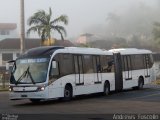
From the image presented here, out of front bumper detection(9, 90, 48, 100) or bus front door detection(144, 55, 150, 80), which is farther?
bus front door detection(144, 55, 150, 80)

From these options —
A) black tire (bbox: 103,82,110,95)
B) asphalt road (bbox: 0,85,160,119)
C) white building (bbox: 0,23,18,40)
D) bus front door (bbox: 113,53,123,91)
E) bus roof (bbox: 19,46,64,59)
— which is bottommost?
asphalt road (bbox: 0,85,160,119)

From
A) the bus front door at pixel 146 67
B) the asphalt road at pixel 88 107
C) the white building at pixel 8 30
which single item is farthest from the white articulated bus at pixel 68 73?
the white building at pixel 8 30

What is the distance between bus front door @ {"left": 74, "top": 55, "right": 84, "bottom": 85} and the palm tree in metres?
25.8

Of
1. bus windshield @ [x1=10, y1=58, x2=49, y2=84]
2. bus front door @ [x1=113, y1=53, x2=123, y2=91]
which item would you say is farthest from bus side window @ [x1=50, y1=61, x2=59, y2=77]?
bus front door @ [x1=113, y1=53, x2=123, y2=91]

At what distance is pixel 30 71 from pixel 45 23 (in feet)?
96.9

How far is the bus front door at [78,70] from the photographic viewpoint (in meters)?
24.1

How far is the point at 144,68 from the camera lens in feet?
108

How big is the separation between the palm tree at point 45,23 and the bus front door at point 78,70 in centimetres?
2579

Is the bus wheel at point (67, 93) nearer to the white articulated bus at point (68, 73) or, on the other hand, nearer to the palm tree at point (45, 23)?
the white articulated bus at point (68, 73)

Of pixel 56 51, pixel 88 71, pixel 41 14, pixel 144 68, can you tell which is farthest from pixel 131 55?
pixel 41 14

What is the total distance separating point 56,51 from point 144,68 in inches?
454

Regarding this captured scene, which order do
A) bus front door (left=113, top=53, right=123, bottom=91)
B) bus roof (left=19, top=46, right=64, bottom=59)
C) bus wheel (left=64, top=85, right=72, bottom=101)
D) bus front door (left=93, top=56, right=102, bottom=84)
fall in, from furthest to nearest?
bus front door (left=113, top=53, right=123, bottom=91), bus front door (left=93, top=56, right=102, bottom=84), bus wheel (left=64, top=85, right=72, bottom=101), bus roof (left=19, top=46, right=64, bottom=59)

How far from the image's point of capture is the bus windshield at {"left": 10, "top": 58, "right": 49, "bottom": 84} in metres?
21.6

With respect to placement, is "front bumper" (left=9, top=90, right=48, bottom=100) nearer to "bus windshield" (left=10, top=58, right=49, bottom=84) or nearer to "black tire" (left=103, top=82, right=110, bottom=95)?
"bus windshield" (left=10, top=58, right=49, bottom=84)
